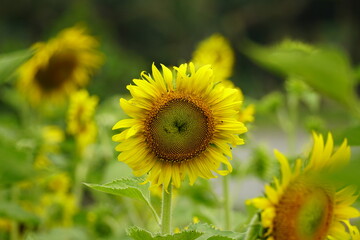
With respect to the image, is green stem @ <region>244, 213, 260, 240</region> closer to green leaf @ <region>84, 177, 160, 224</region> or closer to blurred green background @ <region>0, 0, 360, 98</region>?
green leaf @ <region>84, 177, 160, 224</region>

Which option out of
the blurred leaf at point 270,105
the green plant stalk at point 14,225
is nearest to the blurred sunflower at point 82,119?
the green plant stalk at point 14,225

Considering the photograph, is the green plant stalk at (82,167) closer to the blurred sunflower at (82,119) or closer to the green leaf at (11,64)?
the blurred sunflower at (82,119)

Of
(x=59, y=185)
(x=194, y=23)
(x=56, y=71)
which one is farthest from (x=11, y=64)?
(x=194, y=23)

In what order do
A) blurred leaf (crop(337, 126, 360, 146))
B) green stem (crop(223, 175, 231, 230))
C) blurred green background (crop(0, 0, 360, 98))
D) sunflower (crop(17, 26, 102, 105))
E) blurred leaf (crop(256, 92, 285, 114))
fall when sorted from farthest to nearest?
blurred green background (crop(0, 0, 360, 98))
sunflower (crop(17, 26, 102, 105))
blurred leaf (crop(256, 92, 285, 114))
green stem (crop(223, 175, 231, 230))
blurred leaf (crop(337, 126, 360, 146))

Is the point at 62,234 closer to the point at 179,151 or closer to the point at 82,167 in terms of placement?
the point at 82,167

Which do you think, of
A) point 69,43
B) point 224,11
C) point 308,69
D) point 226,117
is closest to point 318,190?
point 226,117

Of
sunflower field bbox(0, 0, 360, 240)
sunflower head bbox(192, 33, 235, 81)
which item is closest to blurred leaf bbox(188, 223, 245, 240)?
sunflower field bbox(0, 0, 360, 240)

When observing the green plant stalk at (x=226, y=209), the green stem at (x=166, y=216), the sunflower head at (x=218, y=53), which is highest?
the sunflower head at (x=218, y=53)
